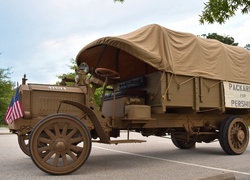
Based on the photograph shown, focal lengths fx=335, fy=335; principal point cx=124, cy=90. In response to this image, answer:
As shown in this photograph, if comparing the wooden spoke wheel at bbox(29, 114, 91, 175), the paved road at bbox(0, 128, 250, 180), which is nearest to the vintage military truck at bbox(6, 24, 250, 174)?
the wooden spoke wheel at bbox(29, 114, 91, 175)

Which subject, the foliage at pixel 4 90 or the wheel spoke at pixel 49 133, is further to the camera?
the foliage at pixel 4 90

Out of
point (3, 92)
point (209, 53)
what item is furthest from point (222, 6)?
point (3, 92)

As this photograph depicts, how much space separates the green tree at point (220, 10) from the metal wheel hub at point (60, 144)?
2.78 metres

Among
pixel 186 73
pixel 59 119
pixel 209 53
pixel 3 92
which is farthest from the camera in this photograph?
pixel 3 92

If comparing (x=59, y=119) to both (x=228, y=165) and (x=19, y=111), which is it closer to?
(x=19, y=111)

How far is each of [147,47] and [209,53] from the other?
2123mm

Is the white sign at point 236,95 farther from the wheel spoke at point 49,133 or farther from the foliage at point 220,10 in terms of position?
the wheel spoke at point 49,133

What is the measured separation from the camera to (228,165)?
7.21m

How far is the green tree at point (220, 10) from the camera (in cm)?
541

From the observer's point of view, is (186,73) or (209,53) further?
(209,53)

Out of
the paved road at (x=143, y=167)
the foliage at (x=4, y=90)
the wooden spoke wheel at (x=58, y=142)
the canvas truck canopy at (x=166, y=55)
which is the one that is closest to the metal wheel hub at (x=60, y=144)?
the wooden spoke wheel at (x=58, y=142)

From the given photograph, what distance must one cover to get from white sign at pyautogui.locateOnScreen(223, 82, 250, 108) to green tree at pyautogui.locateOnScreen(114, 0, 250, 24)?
10.7ft

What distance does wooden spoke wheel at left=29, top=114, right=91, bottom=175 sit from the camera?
5996 mm

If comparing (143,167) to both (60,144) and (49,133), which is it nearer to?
(60,144)
